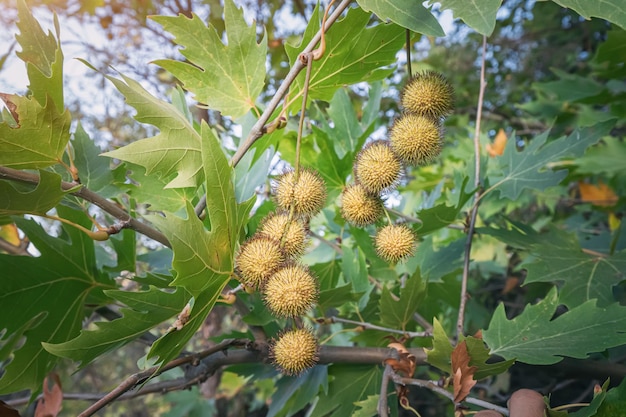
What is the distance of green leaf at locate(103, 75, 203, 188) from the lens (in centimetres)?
102

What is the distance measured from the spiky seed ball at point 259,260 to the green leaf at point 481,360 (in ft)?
1.34

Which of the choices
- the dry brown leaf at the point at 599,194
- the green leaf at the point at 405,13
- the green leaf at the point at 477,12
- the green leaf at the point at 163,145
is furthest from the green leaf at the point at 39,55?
the dry brown leaf at the point at 599,194

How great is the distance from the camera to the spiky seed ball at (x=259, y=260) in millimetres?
1037

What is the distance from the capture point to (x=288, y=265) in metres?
1.07

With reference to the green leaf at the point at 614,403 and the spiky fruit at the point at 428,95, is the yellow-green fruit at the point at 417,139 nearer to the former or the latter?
the spiky fruit at the point at 428,95

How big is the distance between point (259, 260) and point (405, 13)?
0.55 metres

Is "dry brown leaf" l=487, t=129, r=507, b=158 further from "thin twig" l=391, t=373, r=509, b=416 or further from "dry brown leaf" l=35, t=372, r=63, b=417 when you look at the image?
"dry brown leaf" l=35, t=372, r=63, b=417

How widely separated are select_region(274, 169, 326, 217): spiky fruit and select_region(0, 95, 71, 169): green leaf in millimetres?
451

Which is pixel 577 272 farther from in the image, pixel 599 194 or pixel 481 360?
pixel 599 194

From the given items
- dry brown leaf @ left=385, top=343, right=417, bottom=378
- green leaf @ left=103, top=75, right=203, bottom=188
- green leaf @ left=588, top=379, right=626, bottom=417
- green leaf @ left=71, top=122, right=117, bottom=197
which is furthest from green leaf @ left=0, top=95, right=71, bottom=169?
green leaf @ left=588, top=379, right=626, bottom=417

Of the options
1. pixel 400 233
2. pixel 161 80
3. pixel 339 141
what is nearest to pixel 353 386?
pixel 400 233

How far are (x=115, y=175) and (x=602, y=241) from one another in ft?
5.88

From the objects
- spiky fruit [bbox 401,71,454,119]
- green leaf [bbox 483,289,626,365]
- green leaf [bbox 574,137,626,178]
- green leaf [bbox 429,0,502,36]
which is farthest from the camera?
green leaf [bbox 574,137,626,178]

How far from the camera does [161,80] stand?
425 centimetres
